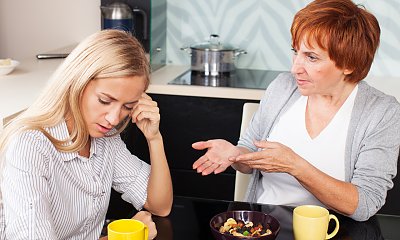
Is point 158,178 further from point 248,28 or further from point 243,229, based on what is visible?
point 248,28

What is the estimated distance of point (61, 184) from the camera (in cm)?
170

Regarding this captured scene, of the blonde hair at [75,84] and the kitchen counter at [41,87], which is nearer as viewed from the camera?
the blonde hair at [75,84]

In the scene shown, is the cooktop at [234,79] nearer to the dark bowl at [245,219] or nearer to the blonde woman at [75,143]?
the blonde woman at [75,143]

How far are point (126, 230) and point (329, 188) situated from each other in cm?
66

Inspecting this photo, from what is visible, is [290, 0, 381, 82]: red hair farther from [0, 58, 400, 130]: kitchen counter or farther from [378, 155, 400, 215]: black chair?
[378, 155, 400, 215]: black chair

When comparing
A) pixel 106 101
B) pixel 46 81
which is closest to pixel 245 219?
pixel 106 101

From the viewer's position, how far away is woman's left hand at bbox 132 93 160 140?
Result: 1863 mm

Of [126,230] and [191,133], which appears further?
[191,133]

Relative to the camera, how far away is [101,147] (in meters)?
1.88

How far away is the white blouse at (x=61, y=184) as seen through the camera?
1.51 metres

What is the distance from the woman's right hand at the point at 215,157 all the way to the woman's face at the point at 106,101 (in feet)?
1.03

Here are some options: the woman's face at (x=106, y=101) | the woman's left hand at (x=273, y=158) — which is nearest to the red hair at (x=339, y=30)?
the woman's left hand at (x=273, y=158)

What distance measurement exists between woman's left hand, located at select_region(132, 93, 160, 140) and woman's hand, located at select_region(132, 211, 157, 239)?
0.73 feet

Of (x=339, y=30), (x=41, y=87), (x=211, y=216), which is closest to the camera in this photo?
(x=211, y=216)
